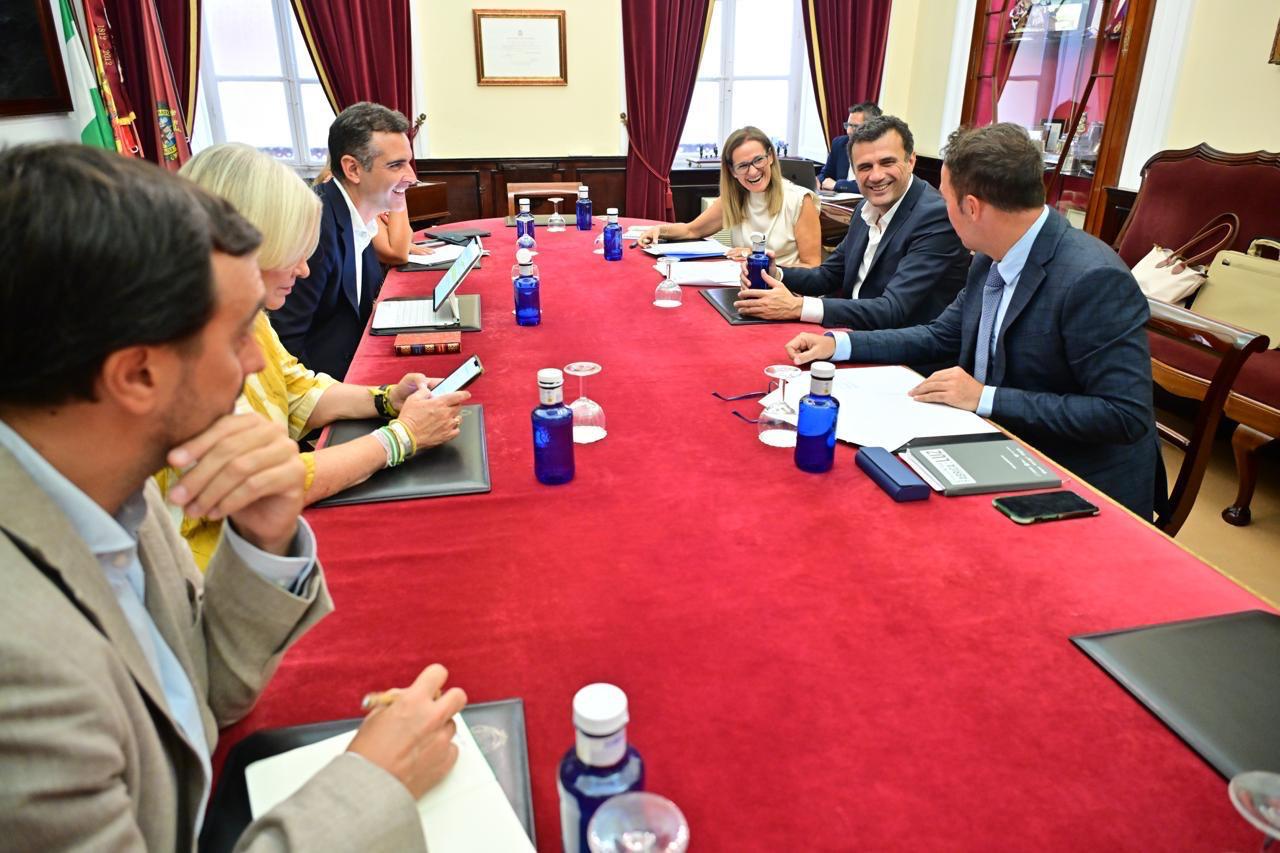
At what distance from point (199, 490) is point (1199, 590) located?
48.6 inches

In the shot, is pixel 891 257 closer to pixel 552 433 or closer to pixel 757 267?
pixel 757 267

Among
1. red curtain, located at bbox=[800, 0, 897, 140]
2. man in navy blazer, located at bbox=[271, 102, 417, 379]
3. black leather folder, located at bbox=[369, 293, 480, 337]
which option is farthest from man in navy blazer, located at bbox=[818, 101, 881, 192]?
black leather folder, located at bbox=[369, 293, 480, 337]

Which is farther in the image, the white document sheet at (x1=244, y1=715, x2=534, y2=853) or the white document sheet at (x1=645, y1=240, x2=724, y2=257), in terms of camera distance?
the white document sheet at (x1=645, y1=240, x2=724, y2=257)

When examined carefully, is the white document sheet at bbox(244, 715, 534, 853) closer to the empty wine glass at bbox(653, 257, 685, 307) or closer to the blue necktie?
the blue necktie

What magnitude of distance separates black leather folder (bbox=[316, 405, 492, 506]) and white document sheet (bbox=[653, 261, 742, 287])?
145cm

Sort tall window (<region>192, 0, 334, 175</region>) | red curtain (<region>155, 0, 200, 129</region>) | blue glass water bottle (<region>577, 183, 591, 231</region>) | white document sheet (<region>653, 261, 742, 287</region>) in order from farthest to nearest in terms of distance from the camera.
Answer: tall window (<region>192, 0, 334, 175</region>)
red curtain (<region>155, 0, 200, 129</region>)
blue glass water bottle (<region>577, 183, 591, 231</region>)
white document sheet (<region>653, 261, 742, 287</region>)

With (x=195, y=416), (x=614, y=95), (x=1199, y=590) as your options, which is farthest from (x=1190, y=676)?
(x=614, y=95)

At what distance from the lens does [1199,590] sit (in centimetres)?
110

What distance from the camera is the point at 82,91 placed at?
4.20m

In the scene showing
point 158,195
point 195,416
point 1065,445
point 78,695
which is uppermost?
Answer: point 158,195

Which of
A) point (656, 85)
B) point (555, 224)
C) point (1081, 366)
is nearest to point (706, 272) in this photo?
point (555, 224)

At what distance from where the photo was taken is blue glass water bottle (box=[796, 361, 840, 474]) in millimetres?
1382

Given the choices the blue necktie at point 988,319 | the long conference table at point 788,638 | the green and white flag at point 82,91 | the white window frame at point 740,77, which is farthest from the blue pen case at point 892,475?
the white window frame at point 740,77

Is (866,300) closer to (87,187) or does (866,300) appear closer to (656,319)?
(656,319)
